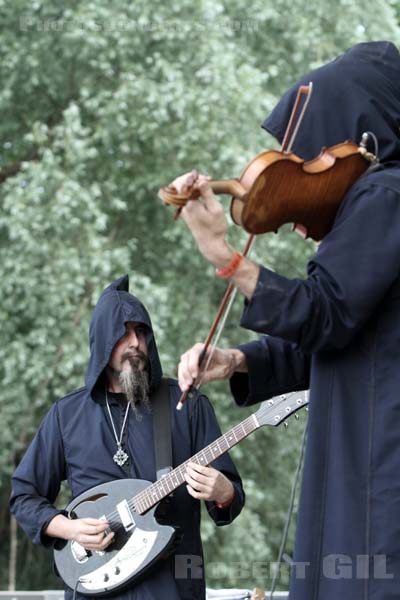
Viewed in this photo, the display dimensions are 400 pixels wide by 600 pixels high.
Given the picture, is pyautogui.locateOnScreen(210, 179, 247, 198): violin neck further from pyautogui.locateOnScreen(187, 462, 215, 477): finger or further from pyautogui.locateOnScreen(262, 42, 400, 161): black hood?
pyautogui.locateOnScreen(187, 462, 215, 477): finger

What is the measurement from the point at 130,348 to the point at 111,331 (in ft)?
0.37

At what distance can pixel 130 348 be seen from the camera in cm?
482

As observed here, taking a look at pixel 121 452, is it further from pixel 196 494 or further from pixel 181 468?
pixel 196 494

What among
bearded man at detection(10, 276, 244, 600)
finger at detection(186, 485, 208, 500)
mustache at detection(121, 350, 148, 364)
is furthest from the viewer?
mustache at detection(121, 350, 148, 364)

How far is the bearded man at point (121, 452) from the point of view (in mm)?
4371

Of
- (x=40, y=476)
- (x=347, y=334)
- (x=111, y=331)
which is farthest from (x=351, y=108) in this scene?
(x=40, y=476)

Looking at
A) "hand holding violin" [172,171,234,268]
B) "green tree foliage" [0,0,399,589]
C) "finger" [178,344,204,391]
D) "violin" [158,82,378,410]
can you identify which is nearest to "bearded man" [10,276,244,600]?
"finger" [178,344,204,391]

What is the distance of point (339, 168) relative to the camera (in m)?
2.56

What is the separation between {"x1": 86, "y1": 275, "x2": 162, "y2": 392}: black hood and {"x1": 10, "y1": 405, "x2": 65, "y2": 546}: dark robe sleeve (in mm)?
284

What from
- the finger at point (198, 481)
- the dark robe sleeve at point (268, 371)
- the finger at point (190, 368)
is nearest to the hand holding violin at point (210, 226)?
the finger at point (190, 368)

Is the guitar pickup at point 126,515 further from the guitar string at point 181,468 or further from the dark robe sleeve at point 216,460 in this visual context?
the dark robe sleeve at point 216,460

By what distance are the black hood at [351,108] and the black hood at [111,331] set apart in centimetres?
216

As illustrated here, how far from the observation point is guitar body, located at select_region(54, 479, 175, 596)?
4.33 meters

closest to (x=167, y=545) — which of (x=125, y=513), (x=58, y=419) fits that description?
(x=125, y=513)
